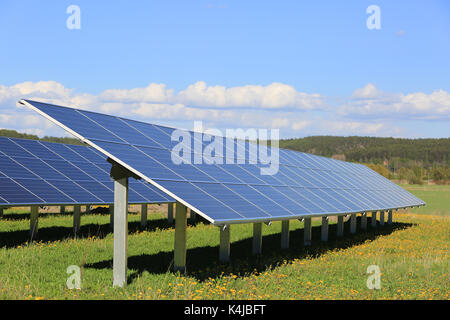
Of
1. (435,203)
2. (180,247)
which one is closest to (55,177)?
(180,247)

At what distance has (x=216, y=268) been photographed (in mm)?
16906

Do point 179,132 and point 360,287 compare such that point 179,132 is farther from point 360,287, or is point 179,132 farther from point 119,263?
point 360,287

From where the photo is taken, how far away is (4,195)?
2186 cm

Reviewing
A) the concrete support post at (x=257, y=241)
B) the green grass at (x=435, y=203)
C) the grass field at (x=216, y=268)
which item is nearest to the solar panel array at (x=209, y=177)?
the grass field at (x=216, y=268)

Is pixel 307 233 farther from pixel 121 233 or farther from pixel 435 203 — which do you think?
pixel 435 203

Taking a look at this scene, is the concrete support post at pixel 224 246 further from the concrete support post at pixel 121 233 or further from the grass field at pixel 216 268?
the concrete support post at pixel 121 233

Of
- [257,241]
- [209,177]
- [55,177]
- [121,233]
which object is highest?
[209,177]

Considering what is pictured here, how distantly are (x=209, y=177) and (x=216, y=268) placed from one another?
2.99m

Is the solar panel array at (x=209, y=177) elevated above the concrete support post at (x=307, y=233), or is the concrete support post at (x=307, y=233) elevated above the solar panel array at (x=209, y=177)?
the solar panel array at (x=209, y=177)

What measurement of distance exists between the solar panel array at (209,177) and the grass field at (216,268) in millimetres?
1862

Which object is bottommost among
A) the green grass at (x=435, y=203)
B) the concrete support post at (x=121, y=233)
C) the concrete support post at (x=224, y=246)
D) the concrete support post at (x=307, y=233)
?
the green grass at (x=435, y=203)

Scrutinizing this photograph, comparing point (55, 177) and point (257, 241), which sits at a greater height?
point (55, 177)

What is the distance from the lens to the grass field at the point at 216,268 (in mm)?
13445
